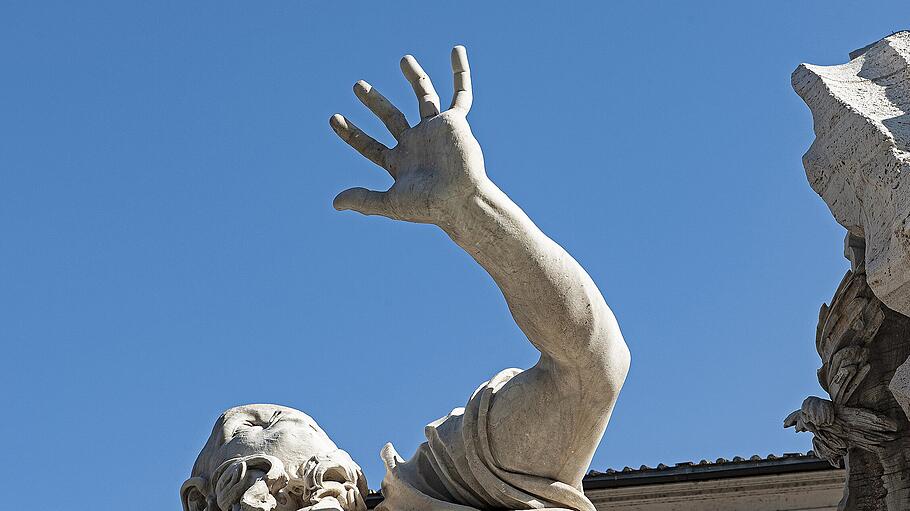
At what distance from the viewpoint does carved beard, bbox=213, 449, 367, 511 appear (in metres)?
6.50

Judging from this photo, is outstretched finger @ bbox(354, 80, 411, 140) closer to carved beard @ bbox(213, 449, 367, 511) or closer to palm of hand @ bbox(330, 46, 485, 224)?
palm of hand @ bbox(330, 46, 485, 224)

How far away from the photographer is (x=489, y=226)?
18.8ft

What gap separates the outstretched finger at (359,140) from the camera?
20.0ft

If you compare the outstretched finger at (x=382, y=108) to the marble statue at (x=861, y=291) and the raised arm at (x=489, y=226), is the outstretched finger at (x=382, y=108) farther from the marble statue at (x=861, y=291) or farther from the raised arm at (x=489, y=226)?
the marble statue at (x=861, y=291)

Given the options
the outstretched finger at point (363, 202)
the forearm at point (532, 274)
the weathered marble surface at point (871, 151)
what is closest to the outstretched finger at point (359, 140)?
the outstretched finger at point (363, 202)

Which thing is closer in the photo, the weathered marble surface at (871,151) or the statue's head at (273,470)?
the weathered marble surface at (871,151)

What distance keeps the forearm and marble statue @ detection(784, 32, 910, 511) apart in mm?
1039

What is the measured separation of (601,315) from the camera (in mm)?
5914

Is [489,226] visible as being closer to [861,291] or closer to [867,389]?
[861,291]

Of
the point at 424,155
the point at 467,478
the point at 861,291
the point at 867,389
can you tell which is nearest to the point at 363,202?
the point at 424,155

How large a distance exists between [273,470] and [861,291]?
265 centimetres

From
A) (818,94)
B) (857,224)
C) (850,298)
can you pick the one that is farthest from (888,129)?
(850,298)

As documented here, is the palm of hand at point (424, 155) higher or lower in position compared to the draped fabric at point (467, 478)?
higher

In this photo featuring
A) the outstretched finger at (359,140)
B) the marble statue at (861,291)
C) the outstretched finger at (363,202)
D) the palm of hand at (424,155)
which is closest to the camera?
the marble statue at (861,291)
